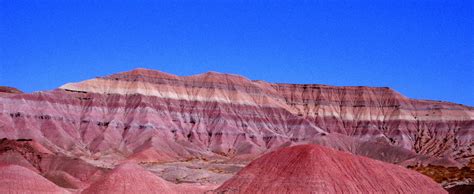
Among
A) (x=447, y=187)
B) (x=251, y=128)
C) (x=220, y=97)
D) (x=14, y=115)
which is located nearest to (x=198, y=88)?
(x=220, y=97)

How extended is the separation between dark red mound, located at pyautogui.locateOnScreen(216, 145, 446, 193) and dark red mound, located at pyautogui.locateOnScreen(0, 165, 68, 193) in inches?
716

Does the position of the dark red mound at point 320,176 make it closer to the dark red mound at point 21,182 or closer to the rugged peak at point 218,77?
the dark red mound at point 21,182

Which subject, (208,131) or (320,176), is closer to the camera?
(320,176)

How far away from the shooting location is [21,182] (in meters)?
61.2

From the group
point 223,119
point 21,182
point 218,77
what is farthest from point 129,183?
point 218,77

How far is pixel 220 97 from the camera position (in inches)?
6673

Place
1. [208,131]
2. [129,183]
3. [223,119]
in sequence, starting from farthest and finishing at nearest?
1. [223,119]
2. [208,131]
3. [129,183]

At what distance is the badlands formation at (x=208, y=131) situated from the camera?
268 ft

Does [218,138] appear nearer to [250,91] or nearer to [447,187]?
[250,91]

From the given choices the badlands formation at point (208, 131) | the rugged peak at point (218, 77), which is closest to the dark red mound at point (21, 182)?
the badlands formation at point (208, 131)

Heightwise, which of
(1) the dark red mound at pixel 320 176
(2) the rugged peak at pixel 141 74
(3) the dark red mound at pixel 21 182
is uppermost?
(2) the rugged peak at pixel 141 74

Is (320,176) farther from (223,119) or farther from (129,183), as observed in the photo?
(223,119)

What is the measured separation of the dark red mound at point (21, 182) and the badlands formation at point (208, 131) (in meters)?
0.22

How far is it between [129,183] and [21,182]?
1074 centimetres
